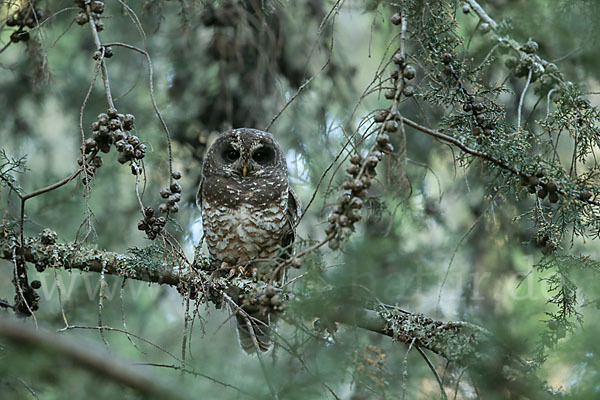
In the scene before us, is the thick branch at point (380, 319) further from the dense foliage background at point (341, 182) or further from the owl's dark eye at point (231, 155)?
the owl's dark eye at point (231, 155)

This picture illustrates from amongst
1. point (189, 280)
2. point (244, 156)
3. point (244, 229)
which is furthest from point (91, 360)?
point (244, 156)

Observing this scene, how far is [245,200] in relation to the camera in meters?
3.62

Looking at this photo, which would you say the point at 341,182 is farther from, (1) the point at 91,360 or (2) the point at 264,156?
(1) the point at 91,360

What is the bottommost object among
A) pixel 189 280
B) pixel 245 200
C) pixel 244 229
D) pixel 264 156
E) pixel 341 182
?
pixel 189 280

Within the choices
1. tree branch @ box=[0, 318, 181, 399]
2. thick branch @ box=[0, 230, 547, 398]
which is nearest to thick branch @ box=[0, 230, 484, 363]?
thick branch @ box=[0, 230, 547, 398]

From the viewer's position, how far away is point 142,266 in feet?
8.74

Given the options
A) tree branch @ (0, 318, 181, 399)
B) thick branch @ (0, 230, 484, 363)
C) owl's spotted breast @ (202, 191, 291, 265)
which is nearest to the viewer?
tree branch @ (0, 318, 181, 399)

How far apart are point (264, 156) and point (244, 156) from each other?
0.18 metres

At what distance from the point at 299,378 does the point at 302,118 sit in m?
2.67

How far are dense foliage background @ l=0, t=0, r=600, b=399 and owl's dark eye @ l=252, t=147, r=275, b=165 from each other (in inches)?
9.2

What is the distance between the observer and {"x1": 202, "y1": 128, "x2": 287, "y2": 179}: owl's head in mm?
3748

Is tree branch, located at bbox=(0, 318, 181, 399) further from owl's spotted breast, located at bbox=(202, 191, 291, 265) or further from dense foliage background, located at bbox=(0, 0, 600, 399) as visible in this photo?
owl's spotted breast, located at bbox=(202, 191, 291, 265)

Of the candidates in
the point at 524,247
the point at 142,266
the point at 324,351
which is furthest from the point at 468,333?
the point at 524,247

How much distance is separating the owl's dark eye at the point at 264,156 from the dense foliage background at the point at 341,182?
0.23 metres
